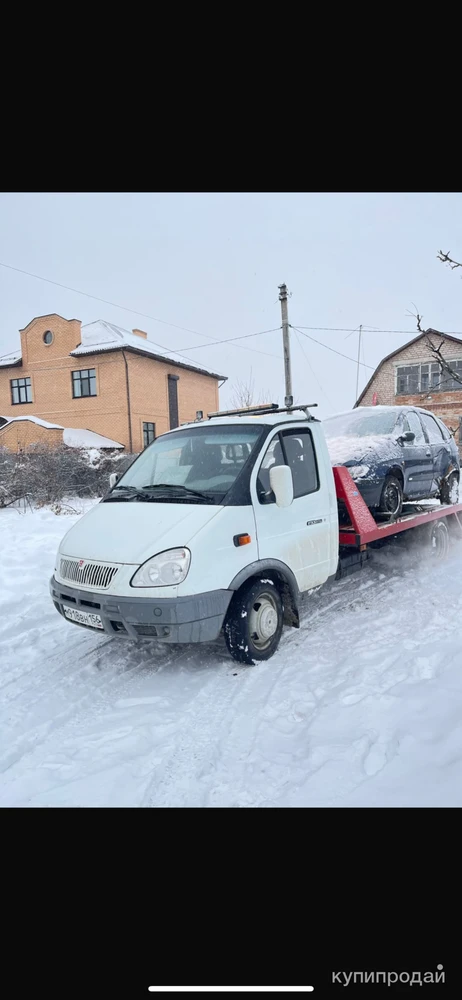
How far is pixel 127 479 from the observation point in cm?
491

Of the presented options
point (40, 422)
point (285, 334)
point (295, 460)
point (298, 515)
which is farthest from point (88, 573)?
point (285, 334)

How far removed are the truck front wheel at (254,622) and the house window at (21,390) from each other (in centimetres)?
1466

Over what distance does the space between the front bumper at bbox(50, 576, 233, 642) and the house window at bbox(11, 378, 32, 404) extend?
1454 cm

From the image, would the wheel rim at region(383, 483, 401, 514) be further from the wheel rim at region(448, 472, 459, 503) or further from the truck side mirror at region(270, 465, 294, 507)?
the truck side mirror at region(270, 465, 294, 507)

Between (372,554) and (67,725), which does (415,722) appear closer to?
(67,725)

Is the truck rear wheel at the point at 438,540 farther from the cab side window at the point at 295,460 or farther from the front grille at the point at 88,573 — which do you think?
the front grille at the point at 88,573

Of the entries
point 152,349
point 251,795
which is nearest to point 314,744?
point 251,795

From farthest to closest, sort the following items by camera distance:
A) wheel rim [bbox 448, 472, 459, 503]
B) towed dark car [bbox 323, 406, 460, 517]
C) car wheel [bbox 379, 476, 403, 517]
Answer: wheel rim [bbox 448, 472, 459, 503] → car wheel [bbox 379, 476, 403, 517] → towed dark car [bbox 323, 406, 460, 517]

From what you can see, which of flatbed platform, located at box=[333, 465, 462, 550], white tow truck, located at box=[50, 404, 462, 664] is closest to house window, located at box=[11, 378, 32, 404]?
white tow truck, located at box=[50, 404, 462, 664]

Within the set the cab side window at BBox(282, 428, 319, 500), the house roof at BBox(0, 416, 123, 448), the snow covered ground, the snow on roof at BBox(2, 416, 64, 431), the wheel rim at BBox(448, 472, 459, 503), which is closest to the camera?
the snow covered ground

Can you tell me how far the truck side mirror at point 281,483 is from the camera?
4.12 m

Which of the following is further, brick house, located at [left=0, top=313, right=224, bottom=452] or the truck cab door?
brick house, located at [left=0, top=313, right=224, bottom=452]

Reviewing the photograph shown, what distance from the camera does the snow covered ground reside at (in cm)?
259

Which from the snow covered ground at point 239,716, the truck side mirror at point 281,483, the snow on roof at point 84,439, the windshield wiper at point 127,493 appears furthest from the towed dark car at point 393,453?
the snow on roof at point 84,439
